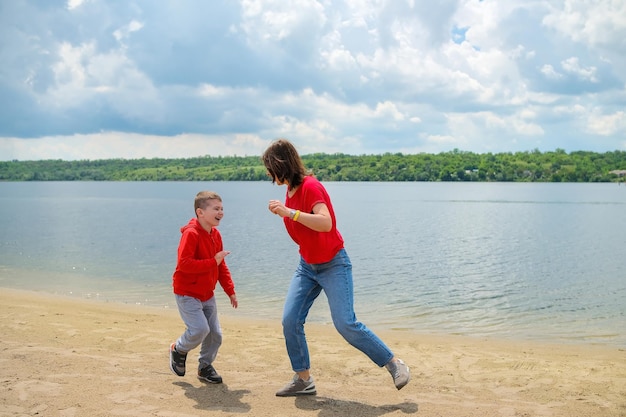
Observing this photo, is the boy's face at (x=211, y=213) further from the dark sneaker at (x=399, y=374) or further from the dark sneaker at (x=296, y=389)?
the dark sneaker at (x=399, y=374)

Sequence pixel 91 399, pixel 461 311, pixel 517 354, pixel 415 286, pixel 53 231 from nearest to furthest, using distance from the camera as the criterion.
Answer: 1. pixel 91 399
2. pixel 517 354
3. pixel 461 311
4. pixel 415 286
5. pixel 53 231

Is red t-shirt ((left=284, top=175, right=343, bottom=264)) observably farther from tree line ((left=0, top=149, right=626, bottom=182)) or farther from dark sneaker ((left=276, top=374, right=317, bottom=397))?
tree line ((left=0, top=149, right=626, bottom=182))

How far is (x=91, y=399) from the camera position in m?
5.73

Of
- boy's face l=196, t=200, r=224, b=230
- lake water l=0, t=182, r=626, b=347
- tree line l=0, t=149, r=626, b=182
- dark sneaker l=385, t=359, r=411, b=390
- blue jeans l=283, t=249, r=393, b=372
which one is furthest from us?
tree line l=0, t=149, r=626, b=182

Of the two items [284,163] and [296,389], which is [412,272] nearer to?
[296,389]

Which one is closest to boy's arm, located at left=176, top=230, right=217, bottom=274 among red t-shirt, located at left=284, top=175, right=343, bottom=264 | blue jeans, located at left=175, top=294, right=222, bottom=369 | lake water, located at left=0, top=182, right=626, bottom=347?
blue jeans, located at left=175, top=294, right=222, bottom=369

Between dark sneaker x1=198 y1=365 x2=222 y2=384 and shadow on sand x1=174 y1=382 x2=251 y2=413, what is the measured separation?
69 millimetres

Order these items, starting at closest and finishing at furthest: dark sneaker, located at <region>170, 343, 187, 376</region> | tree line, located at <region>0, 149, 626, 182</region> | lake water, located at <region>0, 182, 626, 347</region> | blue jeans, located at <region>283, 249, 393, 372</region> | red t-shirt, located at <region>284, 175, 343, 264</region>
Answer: red t-shirt, located at <region>284, 175, 343, 264</region>
blue jeans, located at <region>283, 249, 393, 372</region>
dark sneaker, located at <region>170, 343, 187, 376</region>
lake water, located at <region>0, 182, 626, 347</region>
tree line, located at <region>0, 149, 626, 182</region>

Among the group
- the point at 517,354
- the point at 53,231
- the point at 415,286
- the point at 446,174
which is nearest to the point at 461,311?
the point at 415,286

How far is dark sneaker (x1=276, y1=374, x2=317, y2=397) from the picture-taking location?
6020 mm

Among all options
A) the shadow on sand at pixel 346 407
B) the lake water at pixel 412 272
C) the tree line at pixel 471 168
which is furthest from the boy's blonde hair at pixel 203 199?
the tree line at pixel 471 168

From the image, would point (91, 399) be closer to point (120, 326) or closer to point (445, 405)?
point (445, 405)

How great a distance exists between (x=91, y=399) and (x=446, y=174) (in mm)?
173055

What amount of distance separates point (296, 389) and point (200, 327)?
110 centimetres
